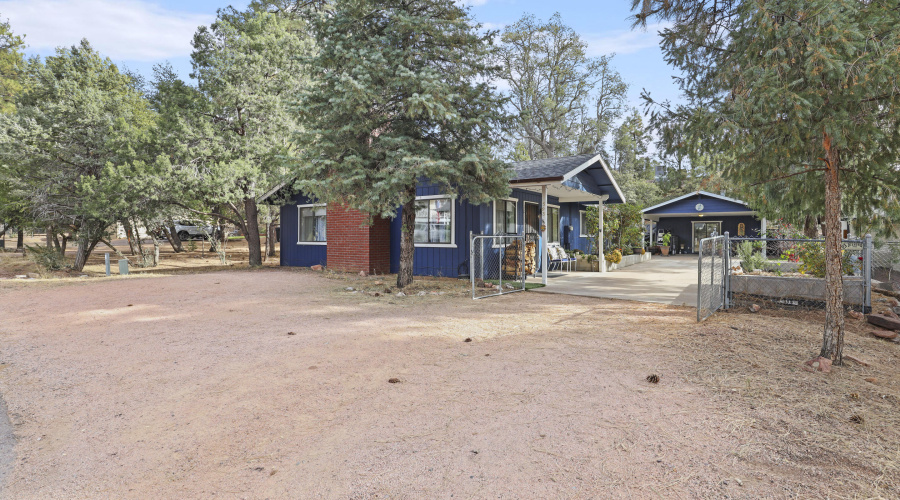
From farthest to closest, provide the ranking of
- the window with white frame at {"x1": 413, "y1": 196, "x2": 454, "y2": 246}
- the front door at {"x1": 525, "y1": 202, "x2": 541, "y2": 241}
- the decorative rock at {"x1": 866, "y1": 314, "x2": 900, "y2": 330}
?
the front door at {"x1": 525, "y1": 202, "x2": 541, "y2": 241} → the window with white frame at {"x1": 413, "y1": 196, "x2": 454, "y2": 246} → the decorative rock at {"x1": 866, "y1": 314, "x2": 900, "y2": 330}

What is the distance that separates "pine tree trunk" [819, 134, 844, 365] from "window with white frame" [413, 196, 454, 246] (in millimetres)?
8333

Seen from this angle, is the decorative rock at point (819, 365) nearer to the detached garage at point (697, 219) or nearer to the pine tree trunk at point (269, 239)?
the pine tree trunk at point (269, 239)

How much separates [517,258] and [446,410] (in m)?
7.96

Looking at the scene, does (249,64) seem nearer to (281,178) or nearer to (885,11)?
(281,178)

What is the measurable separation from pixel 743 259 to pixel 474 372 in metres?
7.75

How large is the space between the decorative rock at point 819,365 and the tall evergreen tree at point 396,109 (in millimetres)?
5354

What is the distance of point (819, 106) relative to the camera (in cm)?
364

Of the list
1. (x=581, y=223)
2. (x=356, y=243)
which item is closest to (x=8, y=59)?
(x=356, y=243)

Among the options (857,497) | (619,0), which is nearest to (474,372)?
(857,497)

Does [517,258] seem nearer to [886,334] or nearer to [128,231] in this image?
[886,334]

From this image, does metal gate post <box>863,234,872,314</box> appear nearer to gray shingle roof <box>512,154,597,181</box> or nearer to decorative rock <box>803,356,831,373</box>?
decorative rock <box>803,356,831,373</box>

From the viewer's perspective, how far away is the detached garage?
2291 centimetres

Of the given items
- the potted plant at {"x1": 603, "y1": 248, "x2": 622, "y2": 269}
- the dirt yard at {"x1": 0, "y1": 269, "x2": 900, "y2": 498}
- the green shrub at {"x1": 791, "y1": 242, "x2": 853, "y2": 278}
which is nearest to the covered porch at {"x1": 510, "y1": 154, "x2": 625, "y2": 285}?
the potted plant at {"x1": 603, "y1": 248, "x2": 622, "y2": 269}

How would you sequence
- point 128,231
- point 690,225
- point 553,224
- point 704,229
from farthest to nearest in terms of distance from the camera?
1. point 690,225
2. point 704,229
3. point 128,231
4. point 553,224
